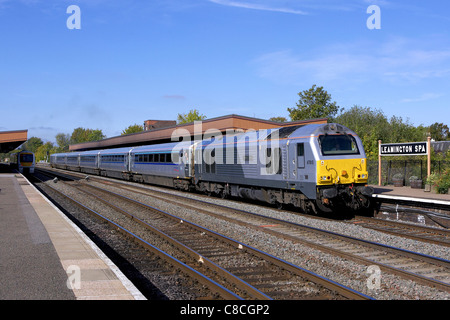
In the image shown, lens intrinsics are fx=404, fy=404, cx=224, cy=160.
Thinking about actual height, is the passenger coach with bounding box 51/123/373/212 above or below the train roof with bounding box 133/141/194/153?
below

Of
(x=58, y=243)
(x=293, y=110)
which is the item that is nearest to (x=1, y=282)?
(x=58, y=243)

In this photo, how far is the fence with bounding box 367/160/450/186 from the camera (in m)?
23.8

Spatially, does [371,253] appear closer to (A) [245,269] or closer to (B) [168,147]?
(A) [245,269]

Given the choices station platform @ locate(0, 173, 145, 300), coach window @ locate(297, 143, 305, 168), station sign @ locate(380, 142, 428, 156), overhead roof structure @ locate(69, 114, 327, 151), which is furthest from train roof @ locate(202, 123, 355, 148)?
station sign @ locate(380, 142, 428, 156)

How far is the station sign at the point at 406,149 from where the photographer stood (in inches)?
858

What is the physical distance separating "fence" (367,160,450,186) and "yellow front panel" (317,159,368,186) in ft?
37.0

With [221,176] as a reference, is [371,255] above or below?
below

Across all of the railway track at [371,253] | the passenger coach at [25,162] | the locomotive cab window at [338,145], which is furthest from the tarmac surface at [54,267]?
the passenger coach at [25,162]

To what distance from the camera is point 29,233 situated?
1101cm

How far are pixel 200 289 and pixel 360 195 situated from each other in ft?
28.4

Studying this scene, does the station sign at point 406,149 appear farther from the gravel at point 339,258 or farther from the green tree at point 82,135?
the green tree at point 82,135

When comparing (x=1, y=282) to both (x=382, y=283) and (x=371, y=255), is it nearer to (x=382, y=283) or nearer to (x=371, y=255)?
(x=382, y=283)

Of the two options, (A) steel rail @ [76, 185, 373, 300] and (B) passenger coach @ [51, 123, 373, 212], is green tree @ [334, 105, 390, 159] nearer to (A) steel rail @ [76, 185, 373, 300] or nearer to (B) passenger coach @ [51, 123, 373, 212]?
(B) passenger coach @ [51, 123, 373, 212]

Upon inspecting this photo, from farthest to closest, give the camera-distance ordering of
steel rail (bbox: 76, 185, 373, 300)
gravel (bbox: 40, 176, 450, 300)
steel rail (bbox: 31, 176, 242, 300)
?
gravel (bbox: 40, 176, 450, 300)
steel rail (bbox: 31, 176, 242, 300)
steel rail (bbox: 76, 185, 373, 300)
